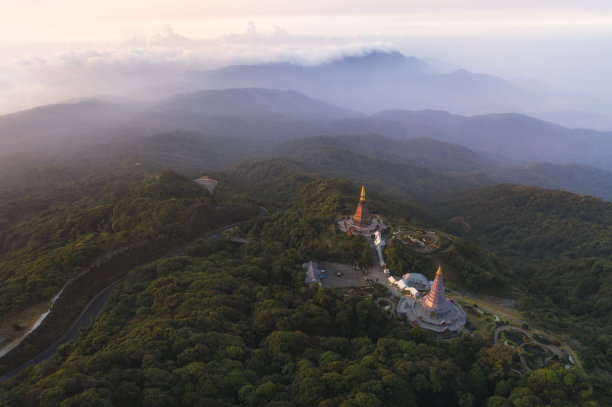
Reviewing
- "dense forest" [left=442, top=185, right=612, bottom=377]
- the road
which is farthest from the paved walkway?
the road

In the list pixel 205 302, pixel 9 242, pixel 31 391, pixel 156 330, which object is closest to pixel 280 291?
pixel 205 302

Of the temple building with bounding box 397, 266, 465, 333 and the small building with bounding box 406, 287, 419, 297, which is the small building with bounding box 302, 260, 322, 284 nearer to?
the small building with bounding box 406, 287, 419, 297

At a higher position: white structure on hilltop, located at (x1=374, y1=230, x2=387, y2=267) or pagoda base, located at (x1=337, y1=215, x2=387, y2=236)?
pagoda base, located at (x1=337, y1=215, x2=387, y2=236)

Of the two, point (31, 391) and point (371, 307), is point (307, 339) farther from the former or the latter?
point (31, 391)

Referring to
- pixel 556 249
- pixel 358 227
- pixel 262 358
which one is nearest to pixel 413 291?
pixel 358 227

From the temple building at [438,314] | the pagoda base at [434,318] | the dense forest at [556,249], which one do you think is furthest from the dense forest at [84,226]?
the dense forest at [556,249]

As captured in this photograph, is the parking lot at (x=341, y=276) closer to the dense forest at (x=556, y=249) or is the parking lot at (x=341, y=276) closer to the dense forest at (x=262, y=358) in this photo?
the dense forest at (x=262, y=358)
